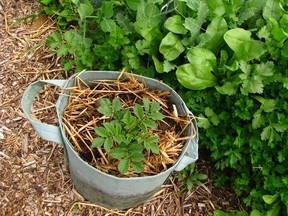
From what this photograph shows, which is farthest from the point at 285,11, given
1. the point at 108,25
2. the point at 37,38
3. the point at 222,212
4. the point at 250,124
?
the point at 37,38

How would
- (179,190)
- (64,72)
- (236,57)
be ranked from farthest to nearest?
(64,72)
(179,190)
(236,57)

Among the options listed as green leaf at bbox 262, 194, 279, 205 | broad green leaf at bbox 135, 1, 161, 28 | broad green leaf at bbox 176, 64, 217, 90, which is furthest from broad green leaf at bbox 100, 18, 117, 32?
green leaf at bbox 262, 194, 279, 205

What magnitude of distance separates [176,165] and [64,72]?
Result: 3.27 feet

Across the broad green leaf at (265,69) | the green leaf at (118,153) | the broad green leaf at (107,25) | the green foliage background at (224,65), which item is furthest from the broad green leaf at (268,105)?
the broad green leaf at (107,25)

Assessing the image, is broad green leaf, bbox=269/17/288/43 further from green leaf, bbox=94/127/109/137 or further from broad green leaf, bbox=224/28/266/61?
green leaf, bbox=94/127/109/137

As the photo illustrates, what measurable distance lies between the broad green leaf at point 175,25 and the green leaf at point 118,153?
69 centimetres

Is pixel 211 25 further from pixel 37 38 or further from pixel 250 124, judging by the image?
pixel 37 38

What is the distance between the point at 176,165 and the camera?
1.76 meters

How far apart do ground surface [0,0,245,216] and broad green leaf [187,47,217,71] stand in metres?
0.57

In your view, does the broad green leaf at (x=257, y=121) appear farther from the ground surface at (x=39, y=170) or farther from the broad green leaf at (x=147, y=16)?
the broad green leaf at (x=147, y=16)

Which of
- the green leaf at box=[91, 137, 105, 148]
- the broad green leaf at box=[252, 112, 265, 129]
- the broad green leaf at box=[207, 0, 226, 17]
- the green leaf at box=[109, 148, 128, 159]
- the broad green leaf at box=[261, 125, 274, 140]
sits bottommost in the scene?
the broad green leaf at box=[261, 125, 274, 140]

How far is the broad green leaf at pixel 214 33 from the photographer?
2.03 m

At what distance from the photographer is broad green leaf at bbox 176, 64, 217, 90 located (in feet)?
6.63

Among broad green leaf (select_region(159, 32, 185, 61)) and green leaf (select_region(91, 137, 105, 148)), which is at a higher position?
broad green leaf (select_region(159, 32, 185, 61))
